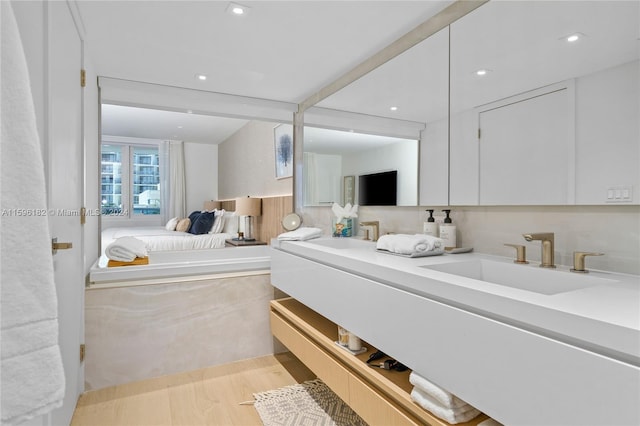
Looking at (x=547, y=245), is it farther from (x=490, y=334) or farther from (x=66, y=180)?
(x=66, y=180)

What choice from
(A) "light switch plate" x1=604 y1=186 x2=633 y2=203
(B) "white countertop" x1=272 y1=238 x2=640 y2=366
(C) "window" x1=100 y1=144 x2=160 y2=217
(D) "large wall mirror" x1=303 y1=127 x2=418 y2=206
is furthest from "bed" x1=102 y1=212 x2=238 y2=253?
(A) "light switch plate" x1=604 y1=186 x2=633 y2=203

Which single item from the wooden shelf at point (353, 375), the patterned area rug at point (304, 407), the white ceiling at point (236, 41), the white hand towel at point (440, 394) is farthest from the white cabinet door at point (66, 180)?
the white hand towel at point (440, 394)

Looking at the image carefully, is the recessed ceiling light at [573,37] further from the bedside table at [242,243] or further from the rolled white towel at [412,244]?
the bedside table at [242,243]

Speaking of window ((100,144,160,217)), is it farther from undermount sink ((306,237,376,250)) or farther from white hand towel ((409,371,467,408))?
white hand towel ((409,371,467,408))

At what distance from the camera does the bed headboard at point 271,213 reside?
10.9ft

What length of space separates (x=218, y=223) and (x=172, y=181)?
527 millimetres

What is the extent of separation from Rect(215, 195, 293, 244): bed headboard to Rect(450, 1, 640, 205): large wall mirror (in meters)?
1.83

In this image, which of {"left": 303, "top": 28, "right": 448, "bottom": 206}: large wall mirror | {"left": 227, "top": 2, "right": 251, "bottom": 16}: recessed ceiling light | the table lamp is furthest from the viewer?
the table lamp

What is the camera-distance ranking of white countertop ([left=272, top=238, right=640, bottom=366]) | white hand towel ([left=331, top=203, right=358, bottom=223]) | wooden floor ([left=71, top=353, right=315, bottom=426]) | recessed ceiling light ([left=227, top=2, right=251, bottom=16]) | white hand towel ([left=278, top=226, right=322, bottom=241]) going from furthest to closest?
white hand towel ([left=331, top=203, right=358, bottom=223]), white hand towel ([left=278, top=226, right=322, bottom=241]), wooden floor ([left=71, top=353, right=315, bottom=426]), recessed ceiling light ([left=227, top=2, right=251, bottom=16]), white countertop ([left=272, top=238, right=640, bottom=366])

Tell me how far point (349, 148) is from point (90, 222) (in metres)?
1.77

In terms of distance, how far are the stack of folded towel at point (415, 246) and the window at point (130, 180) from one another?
215 centimetres

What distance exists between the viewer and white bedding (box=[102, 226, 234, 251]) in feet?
9.47

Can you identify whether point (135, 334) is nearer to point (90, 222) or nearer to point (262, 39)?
point (90, 222)

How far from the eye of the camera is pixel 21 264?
24.5 inches
